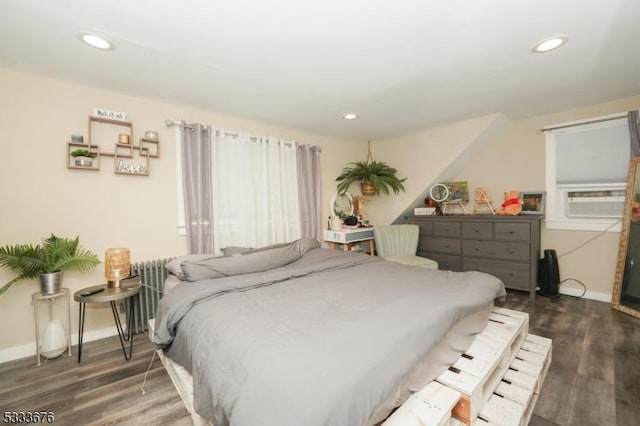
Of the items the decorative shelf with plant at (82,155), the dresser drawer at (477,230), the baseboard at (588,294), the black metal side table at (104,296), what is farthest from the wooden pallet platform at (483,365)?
the decorative shelf with plant at (82,155)

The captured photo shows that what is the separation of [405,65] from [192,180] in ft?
7.04

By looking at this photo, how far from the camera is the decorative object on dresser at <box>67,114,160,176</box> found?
216 cm

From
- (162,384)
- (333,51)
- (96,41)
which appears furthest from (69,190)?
(333,51)

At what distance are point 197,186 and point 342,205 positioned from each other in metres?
2.08

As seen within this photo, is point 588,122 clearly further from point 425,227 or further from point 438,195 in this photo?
point 425,227

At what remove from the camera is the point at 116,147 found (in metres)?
2.30

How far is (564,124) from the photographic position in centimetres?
300

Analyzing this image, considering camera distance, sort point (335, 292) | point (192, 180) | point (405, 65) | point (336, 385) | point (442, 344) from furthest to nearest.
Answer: point (192, 180) → point (405, 65) → point (335, 292) → point (442, 344) → point (336, 385)

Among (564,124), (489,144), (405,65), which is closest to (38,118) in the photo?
(405,65)

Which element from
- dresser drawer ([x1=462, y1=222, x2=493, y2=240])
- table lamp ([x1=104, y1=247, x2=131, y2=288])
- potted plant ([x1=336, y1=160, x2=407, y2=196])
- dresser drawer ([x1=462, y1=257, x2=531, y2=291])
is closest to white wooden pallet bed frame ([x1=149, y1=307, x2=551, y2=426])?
table lamp ([x1=104, y1=247, x2=131, y2=288])

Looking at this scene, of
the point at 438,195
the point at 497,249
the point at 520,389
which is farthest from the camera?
the point at 438,195

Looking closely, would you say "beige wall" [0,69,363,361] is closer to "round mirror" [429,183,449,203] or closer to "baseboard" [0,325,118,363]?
"baseboard" [0,325,118,363]

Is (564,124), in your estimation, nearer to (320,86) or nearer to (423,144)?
(423,144)

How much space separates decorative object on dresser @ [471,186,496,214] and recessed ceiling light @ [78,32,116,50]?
399 centimetres
